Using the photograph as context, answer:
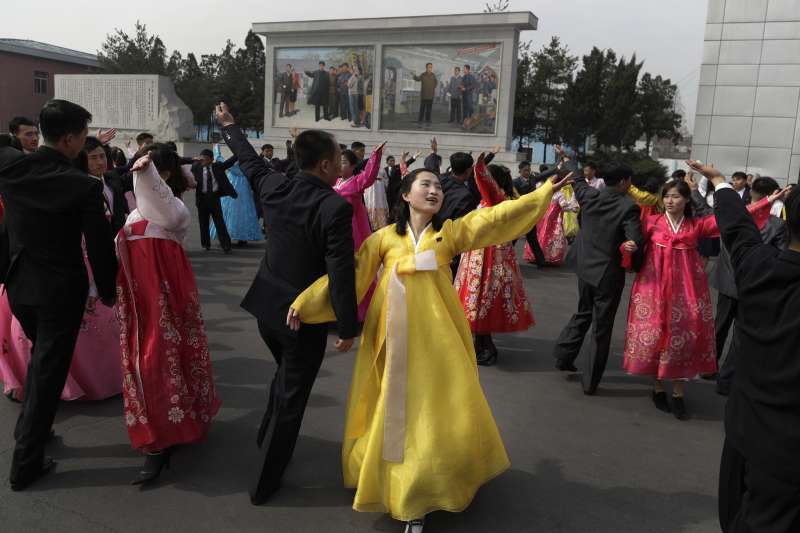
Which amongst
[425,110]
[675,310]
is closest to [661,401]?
[675,310]

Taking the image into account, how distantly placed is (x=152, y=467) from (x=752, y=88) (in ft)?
60.5

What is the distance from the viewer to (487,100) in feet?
73.6

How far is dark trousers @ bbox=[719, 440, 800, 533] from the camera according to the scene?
1.86 metres

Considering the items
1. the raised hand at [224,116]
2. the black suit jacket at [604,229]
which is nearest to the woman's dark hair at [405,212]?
the raised hand at [224,116]

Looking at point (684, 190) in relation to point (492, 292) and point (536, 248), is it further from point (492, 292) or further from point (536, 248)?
point (536, 248)

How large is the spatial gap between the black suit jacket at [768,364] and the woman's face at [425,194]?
52.3 inches

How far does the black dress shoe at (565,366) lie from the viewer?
5.13 metres

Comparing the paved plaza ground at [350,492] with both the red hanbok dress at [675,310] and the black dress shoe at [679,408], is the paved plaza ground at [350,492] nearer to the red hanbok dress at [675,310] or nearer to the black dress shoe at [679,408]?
the black dress shoe at [679,408]

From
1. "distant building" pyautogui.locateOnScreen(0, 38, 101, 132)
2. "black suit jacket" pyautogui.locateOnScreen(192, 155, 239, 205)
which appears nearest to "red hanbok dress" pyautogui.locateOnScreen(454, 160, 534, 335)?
"black suit jacket" pyautogui.locateOnScreen(192, 155, 239, 205)

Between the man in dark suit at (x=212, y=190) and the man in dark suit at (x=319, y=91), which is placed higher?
the man in dark suit at (x=319, y=91)

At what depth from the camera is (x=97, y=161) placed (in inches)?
161

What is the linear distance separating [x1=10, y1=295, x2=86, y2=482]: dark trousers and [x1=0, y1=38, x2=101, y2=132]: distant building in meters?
40.9

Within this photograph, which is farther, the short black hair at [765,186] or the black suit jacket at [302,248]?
the short black hair at [765,186]

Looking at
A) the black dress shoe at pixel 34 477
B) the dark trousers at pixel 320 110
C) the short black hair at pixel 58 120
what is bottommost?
the black dress shoe at pixel 34 477
